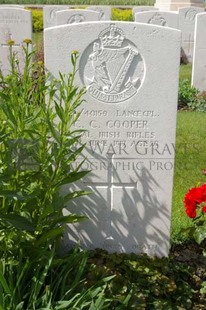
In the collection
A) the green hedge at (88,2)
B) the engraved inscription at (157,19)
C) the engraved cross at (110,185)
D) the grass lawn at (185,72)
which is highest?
the green hedge at (88,2)

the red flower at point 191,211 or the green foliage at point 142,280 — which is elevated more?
the red flower at point 191,211

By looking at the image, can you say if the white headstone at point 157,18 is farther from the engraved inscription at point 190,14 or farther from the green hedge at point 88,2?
the green hedge at point 88,2

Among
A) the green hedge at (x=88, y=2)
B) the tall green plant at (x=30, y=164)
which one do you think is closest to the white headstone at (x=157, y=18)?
the tall green plant at (x=30, y=164)

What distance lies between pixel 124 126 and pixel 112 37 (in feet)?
1.67

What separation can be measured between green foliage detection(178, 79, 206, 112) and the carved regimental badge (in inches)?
202

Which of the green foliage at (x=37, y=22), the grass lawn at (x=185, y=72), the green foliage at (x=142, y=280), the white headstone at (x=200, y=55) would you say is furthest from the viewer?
the green foliage at (x=37, y=22)

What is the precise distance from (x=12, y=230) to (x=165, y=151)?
1.04m

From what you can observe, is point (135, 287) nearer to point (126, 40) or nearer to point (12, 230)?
point (12, 230)

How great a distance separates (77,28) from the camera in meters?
2.64

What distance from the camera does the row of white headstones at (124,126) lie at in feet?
8.75

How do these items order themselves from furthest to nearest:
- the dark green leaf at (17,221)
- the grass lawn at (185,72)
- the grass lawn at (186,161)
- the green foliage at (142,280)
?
the grass lawn at (185,72)
the grass lawn at (186,161)
the green foliage at (142,280)
the dark green leaf at (17,221)

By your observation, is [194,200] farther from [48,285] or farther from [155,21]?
[155,21]

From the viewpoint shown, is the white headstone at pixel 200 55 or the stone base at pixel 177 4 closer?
the white headstone at pixel 200 55

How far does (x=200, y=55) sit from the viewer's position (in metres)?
7.90
